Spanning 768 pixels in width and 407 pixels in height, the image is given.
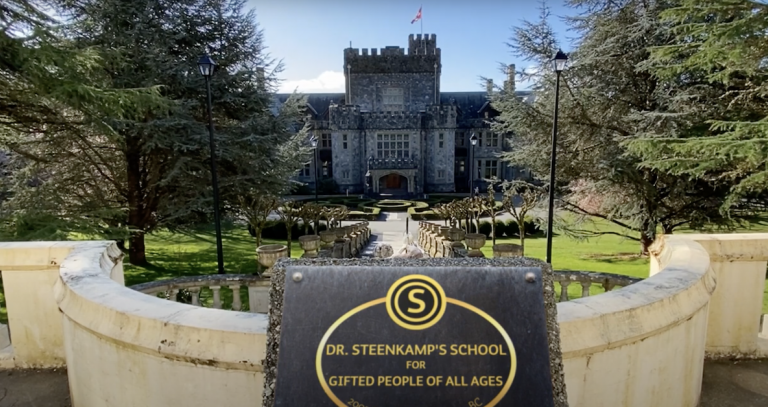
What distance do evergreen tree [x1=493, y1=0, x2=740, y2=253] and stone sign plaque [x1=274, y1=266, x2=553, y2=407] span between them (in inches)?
457

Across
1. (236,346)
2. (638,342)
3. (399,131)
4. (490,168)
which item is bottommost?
(638,342)

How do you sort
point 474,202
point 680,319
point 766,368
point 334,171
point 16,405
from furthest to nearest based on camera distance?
point 334,171 < point 474,202 < point 766,368 < point 16,405 < point 680,319

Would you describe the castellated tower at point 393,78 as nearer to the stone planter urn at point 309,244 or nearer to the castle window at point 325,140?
the castle window at point 325,140

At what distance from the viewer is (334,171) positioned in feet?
128

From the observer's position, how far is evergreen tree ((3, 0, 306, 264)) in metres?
11.7

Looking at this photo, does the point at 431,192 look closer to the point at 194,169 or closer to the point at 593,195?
the point at 593,195

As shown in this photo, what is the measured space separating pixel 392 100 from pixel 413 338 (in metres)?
39.4

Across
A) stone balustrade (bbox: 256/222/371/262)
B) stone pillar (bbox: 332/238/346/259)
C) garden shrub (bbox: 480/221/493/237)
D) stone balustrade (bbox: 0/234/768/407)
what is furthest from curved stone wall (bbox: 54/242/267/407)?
garden shrub (bbox: 480/221/493/237)

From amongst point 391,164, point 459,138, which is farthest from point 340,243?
point 459,138

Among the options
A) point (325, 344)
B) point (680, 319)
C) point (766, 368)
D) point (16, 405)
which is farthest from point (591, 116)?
point (16, 405)

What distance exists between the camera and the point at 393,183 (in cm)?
4222

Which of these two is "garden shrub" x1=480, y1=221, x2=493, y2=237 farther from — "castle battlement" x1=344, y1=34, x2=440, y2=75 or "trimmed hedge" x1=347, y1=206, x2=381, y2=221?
"castle battlement" x1=344, y1=34, x2=440, y2=75

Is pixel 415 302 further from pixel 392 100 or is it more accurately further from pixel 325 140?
pixel 325 140

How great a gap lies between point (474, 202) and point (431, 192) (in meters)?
23.9
